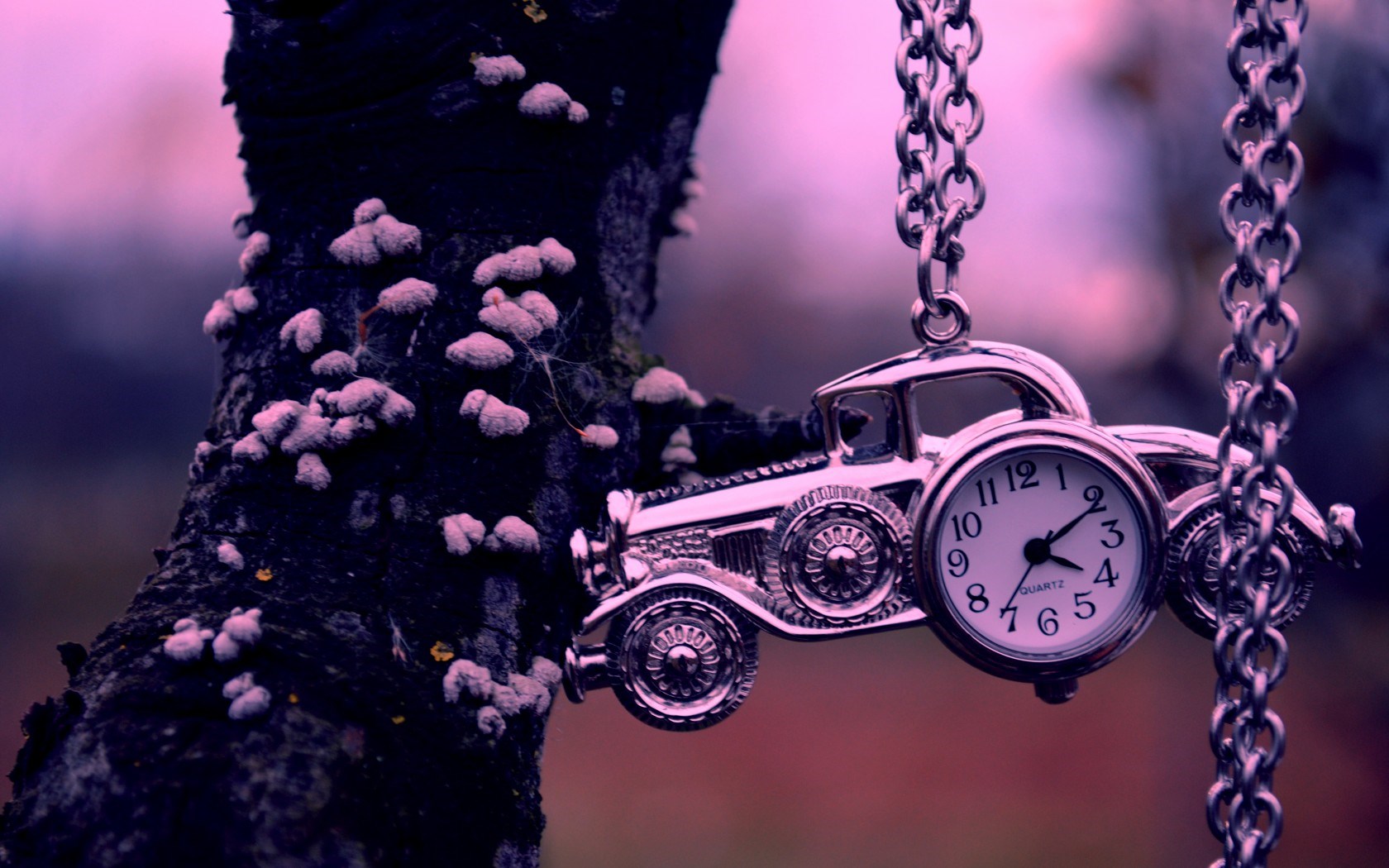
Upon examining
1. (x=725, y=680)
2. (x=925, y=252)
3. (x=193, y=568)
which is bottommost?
(x=725, y=680)

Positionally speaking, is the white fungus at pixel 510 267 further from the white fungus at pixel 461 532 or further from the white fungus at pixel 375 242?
the white fungus at pixel 461 532

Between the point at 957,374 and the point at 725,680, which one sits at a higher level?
the point at 957,374

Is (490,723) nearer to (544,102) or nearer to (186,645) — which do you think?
(186,645)

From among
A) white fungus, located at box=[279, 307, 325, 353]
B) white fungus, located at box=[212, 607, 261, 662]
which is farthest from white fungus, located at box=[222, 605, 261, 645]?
white fungus, located at box=[279, 307, 325, 353]

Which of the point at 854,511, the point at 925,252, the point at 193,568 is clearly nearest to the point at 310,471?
the point at 193,568

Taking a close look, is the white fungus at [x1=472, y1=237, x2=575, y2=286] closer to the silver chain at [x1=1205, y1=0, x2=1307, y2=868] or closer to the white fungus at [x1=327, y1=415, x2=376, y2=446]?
the white fungus at [x1=327, y1=415, x2=376, y2=446]

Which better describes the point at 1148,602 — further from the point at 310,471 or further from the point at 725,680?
the point at 310,471
